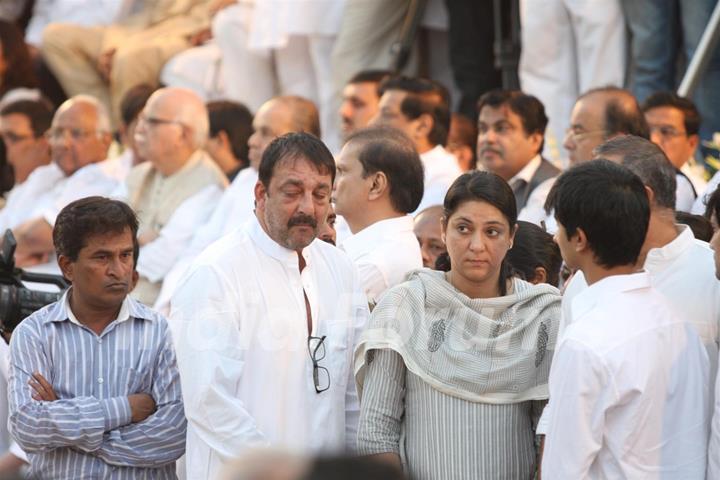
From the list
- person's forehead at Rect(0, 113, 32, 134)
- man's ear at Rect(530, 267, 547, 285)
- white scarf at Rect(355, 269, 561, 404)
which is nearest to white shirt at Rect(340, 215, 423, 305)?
man's ear at Rect(530, 267, 547, 285)

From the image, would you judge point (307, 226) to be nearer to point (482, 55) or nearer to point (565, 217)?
point (565, 217)

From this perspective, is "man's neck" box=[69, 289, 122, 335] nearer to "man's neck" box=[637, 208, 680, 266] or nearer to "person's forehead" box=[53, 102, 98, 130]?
"man's neck" box=[637, 208, 680, 266]

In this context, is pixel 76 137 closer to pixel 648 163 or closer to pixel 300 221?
pixel 300 221

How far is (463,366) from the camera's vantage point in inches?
173

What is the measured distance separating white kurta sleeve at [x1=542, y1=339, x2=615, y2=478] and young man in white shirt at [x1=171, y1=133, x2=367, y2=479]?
923 millimetres

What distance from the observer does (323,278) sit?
15.5 ft

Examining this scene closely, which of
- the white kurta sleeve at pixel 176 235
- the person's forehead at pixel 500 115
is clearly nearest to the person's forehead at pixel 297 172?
the person's forehead at pixel 500 115

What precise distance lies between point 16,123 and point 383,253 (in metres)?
5.43

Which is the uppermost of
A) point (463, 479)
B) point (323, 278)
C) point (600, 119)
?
point (600, 119)

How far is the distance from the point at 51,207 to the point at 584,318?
5559mm

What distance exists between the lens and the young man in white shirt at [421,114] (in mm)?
7484

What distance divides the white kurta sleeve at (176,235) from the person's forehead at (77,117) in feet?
4.97

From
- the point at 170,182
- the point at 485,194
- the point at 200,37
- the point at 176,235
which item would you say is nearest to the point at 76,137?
the point at 170,182

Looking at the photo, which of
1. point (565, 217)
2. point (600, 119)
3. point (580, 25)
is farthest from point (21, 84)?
point (565, 217)
